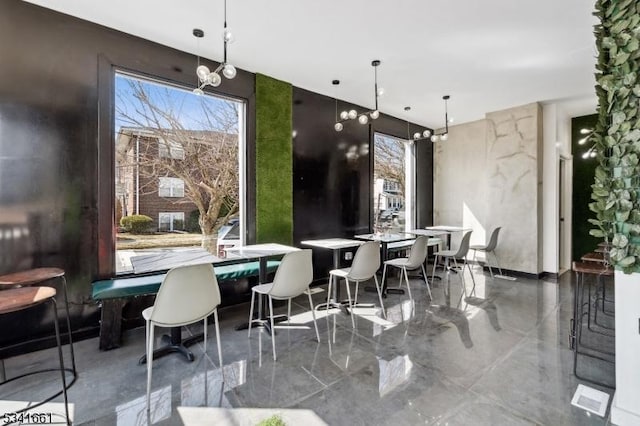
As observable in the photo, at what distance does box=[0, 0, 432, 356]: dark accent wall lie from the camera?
2553 millimetres

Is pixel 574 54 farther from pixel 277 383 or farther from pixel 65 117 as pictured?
pixel 65 117

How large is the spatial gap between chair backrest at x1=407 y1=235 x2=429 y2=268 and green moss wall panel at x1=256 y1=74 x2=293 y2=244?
1.77m

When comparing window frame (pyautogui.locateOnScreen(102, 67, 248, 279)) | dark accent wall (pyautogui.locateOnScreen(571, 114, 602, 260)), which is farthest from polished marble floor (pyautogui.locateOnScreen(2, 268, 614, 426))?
dark accent wall (pyautogui.locateOnScreen(571, 114, 602, 260))

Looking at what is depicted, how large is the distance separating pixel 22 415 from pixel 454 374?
2975 millimetres

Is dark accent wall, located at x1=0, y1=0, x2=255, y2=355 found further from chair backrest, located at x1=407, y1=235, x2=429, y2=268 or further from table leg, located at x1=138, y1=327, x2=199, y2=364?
chair backrest, located at x1=407, y1=235, x2=429, y2=268

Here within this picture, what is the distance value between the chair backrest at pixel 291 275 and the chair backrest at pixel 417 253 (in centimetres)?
171

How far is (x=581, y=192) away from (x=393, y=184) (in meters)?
3.90

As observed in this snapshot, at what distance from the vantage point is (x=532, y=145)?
5.15 meters

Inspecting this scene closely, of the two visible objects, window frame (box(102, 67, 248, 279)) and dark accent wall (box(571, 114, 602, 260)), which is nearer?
Result: window frame (box(102, 67, 248, 279))

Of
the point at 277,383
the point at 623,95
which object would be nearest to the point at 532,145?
the point at 623,95

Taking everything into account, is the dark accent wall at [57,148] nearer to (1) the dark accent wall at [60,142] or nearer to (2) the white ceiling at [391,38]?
(1) the dark accent wall at [60,142]

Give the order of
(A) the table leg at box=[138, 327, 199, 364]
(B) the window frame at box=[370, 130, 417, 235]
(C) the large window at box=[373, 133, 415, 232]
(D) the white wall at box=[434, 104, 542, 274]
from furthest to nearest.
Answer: (B) the window frame at box=[370, 130, 417, 235]
(C) the large window at box=[373, 133, 415, 232]
(D) the white wall at box=[434, 104, 542, 274]
(A) the table leg at box=[138, 327, 199, 364]

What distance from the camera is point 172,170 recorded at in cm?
354

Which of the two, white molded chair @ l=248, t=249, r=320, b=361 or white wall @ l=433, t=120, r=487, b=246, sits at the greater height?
white wall @ l=433, t=120, r=487, b=246
